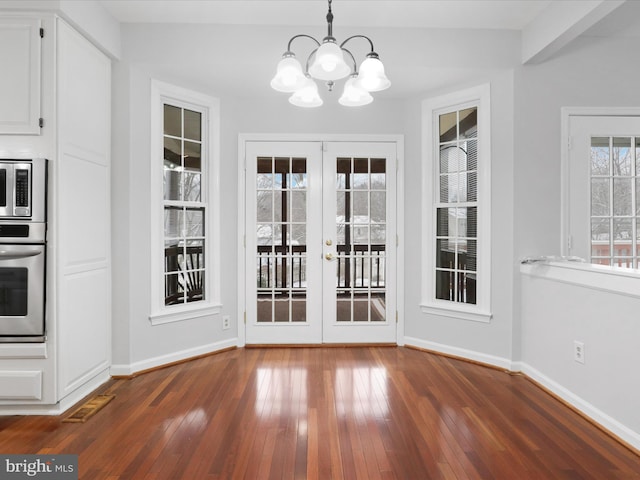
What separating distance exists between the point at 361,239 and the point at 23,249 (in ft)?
9.42

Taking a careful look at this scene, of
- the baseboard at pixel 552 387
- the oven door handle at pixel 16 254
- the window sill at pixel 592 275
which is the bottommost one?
the baseboard at pixel 552 387

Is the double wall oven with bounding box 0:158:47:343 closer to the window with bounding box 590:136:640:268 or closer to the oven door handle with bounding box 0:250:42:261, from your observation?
the oven door handle with bounding box 0:250:42:261

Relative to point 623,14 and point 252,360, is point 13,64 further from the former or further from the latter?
point 623,14

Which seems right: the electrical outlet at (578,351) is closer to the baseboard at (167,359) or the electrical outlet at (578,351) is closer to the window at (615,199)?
the window at (615,199)

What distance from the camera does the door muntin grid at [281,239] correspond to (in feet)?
13.8

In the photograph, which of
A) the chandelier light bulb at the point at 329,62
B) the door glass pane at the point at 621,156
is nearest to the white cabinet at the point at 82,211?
the chandelier light bulb at the point at 329,62

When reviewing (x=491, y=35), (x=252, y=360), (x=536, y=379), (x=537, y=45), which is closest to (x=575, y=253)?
(x=536, y=379)

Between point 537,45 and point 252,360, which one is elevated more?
point 537,45

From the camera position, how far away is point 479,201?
369 centimetres

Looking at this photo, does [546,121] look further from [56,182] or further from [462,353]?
[56,182]

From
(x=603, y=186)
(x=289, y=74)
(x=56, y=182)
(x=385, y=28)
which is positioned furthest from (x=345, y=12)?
(x=603, y=186)

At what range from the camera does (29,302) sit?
2625 millimetres

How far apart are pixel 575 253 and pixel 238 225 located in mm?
3141

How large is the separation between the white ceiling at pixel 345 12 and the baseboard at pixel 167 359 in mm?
2898
